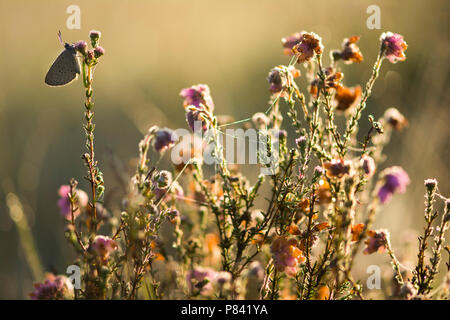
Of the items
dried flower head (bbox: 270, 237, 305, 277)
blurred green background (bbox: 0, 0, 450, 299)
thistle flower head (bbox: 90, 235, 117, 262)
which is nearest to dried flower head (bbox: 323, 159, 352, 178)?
dried flower head (bbox: 270, 237, 305, 277)

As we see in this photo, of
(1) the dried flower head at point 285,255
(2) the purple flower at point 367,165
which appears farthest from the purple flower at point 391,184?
(1) the dried flower head at point 285,255

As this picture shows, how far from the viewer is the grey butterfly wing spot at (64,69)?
169 cm

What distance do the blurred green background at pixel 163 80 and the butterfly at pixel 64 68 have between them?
1279 mm

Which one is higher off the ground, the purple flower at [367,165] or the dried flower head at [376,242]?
the purple flower at [367,165]

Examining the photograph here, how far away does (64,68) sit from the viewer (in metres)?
1.73

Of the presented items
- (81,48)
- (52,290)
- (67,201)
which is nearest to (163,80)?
(67,201)

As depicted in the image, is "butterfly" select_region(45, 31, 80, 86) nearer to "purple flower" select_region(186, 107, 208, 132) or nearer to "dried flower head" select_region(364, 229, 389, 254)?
"purple flower" select_region(186, 107, 208, 132)

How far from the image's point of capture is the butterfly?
1.69 m

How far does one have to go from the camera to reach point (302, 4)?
6926mm

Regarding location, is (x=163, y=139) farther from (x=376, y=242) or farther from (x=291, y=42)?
(x=376, y=242)

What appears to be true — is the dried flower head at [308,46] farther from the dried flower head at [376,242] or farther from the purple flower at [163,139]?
the dried flower head at [376,242]

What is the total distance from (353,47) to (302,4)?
218 inches
